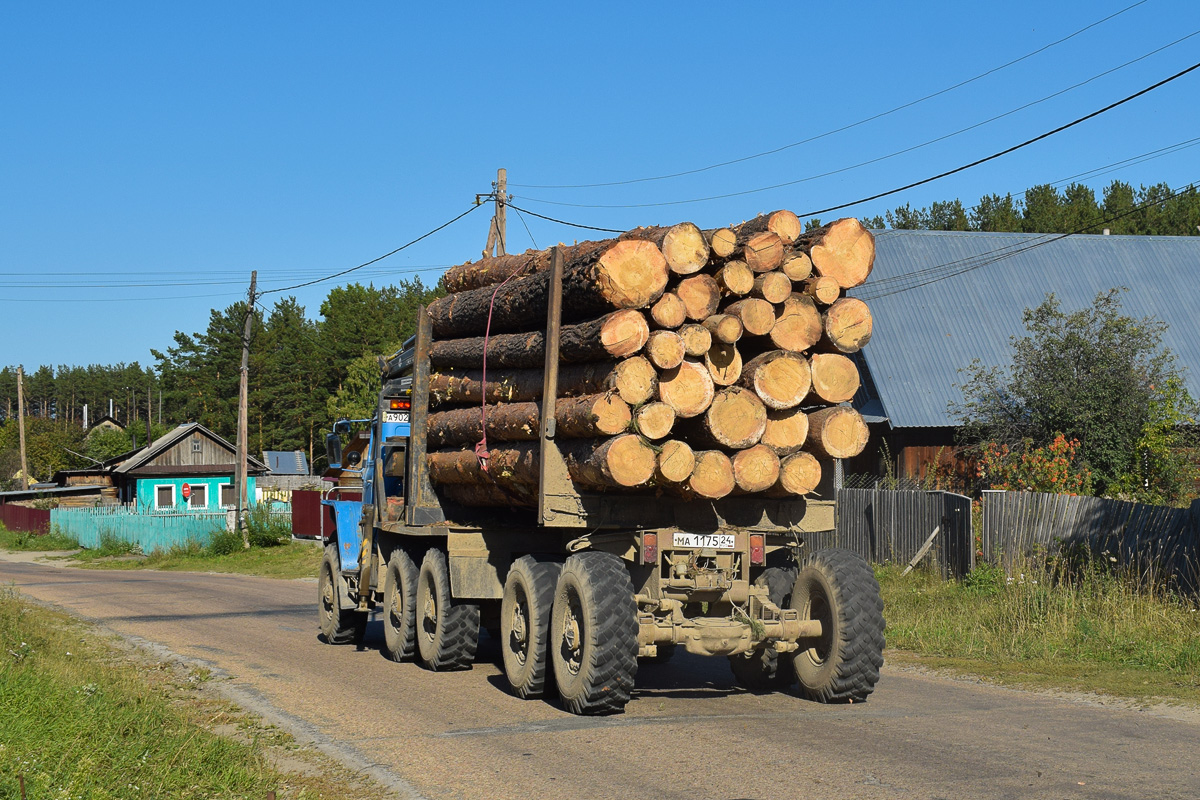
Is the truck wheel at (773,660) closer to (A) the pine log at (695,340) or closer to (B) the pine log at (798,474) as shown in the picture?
(B) the pine log at (798,474)

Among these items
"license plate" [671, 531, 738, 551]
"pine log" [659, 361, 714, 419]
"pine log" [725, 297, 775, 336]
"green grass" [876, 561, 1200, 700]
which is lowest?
"green grass" [876, 561, 1200, 700]

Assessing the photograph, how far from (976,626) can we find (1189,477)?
10.5 m

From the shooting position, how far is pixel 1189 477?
21375mm

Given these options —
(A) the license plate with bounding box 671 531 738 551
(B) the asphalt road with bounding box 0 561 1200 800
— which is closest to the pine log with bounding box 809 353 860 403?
(A) the license plate with bounding box 671 531 738 551

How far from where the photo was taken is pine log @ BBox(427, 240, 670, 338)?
869 cm

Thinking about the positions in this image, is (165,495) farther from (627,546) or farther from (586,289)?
(586,289)

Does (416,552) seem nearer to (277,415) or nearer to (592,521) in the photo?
(592,521)

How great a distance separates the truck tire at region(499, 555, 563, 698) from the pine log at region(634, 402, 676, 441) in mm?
1691

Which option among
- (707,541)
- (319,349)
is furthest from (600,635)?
(319,349)

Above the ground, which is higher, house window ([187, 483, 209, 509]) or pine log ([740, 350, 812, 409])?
pine log ([740, 350, 812, 409])

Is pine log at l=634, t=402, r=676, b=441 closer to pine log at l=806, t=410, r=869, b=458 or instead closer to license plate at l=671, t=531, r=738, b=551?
license plate at l=671, t=531, r=738, b=551

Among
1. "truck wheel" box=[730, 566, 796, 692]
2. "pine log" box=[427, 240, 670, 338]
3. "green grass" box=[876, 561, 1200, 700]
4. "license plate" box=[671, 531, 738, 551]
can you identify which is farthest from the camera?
"green grass" box=[876, 561, 1200, 700]

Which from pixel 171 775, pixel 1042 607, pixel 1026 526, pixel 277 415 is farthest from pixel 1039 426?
pixel 277 415

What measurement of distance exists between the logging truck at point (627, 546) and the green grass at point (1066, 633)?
2403mm
